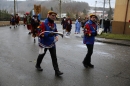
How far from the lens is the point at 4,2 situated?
185 meters

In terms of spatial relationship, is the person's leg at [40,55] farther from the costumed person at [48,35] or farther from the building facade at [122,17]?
the building facade at [122,17]

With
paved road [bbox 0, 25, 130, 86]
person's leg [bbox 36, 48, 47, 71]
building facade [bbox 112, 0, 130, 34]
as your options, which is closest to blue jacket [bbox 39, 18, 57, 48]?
person's leg [bbox 36, 48, 47, 71]

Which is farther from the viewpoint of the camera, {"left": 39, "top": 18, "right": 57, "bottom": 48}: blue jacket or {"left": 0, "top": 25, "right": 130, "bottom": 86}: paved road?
{"left": 39, "top": 18, "right": 57, "bottom": 48}: blue jacket

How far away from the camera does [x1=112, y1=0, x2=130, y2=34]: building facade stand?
1772 centimetres

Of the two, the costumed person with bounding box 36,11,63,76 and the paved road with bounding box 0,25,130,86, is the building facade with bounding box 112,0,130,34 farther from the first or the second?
the costumed person with bounding box 36,11,63,76

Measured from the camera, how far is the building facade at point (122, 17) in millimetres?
17719

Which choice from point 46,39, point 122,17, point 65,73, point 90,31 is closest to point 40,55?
point 46,39

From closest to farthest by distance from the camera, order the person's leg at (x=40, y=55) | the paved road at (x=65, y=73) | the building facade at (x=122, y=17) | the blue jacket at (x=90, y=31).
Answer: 1. the paved road at (x=65, y=73)
2. the person's leg at (x=40, y=55)
3. the blue jacket at (x=90, y=31)
4. the building facade at (x=122, y=17)

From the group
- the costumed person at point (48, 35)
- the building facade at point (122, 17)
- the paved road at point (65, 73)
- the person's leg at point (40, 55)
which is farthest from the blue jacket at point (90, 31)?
the building facade at point (122, 17)

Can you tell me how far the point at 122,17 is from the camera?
18.1m

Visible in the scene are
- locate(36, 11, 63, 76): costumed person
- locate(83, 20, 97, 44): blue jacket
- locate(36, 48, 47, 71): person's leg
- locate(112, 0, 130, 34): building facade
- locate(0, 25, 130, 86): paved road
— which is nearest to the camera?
locate(0, 25, 130, 86): paved road

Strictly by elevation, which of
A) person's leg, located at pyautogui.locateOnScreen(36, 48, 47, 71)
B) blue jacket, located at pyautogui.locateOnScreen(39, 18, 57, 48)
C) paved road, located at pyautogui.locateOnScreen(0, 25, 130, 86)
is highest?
blue jacket, located at pyautogui.locateOnScreen(39, 18, 57, 48)

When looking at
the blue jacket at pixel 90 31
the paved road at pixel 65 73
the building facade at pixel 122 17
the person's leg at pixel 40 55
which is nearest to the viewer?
the paved road at pixel 65 73

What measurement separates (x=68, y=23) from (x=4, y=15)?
2230 cm
